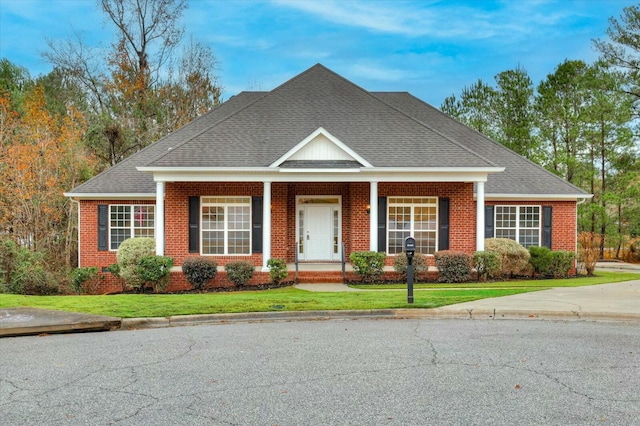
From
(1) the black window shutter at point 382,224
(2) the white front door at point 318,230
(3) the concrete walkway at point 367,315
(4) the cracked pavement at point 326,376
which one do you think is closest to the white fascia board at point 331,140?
(1) the black window shutter at point 382,224

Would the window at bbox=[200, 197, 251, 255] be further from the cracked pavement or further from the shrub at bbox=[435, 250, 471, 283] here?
the cracked pavement

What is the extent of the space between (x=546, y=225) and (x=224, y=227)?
11842 millimetres

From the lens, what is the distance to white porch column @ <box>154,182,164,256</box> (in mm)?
18031

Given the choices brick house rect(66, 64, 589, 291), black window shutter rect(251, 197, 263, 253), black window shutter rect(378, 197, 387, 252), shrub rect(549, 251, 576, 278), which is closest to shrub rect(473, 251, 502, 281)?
brick house rect(66, 64, 589, 291)

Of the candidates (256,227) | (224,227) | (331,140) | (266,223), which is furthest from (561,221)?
(224,227)

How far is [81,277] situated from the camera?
1812 cm

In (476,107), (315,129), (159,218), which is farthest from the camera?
(476,107)

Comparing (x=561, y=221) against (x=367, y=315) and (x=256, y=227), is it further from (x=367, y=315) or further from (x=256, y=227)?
(x=367, y=315)

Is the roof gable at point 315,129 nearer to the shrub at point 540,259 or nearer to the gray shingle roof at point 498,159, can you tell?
the gray shingle roof at point 498,159

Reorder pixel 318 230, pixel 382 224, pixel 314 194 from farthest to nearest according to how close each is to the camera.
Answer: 1. pixel 318 230
2. pixel 314 194
3. pixel 382 224

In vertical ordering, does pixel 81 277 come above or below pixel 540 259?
below

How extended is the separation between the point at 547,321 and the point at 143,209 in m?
14.6

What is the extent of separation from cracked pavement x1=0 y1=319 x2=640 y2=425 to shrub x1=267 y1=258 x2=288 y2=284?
26.1 feet

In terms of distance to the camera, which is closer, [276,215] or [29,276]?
[29,276]
